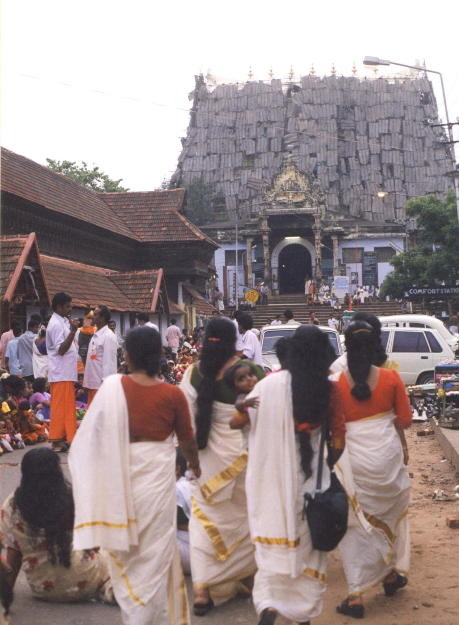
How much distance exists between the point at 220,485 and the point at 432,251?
107 feet

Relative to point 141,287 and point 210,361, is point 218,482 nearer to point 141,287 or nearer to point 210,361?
point 210,361

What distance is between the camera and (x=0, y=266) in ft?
50.9

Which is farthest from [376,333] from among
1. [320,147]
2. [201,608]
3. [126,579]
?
[320,147]

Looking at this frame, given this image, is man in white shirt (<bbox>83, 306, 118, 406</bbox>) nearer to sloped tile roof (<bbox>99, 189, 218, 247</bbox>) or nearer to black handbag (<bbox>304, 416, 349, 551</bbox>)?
black handbag (<bbox>304, 416, 349, 551</bbox>)

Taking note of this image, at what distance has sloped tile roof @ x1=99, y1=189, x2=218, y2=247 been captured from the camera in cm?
3259

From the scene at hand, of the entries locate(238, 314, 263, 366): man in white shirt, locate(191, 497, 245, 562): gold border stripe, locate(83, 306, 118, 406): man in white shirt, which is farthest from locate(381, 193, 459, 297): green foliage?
locate(191, 497, 245, 562): gold border stripe

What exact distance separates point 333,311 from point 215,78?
42.2m

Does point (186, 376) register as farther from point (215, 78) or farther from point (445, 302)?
point (215, 78)

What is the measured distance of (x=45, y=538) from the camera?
15.8 ft

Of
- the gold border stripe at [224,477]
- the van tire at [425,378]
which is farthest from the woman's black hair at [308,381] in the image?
the van tire at [425,378]

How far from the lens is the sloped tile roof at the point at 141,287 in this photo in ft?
81.3

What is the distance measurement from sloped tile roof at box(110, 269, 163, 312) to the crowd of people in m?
19.0

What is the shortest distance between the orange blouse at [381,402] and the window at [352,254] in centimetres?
5165

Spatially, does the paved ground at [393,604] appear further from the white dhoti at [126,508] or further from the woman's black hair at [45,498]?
the white dhoti at [126,508]
